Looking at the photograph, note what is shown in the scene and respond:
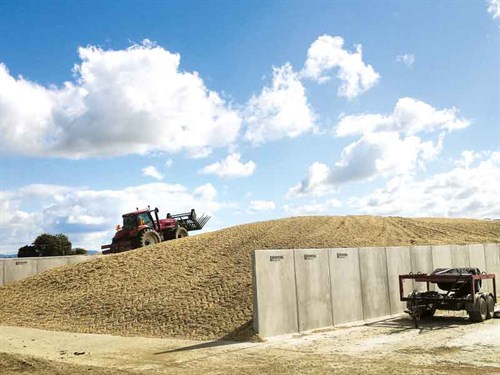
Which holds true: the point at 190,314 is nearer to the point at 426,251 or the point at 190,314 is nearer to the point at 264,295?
the point at 264,295

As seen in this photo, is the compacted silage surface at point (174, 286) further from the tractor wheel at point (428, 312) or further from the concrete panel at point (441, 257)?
the tractor wheel at point (428, 312)

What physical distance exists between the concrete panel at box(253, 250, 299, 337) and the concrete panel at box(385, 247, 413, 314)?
5253 mm

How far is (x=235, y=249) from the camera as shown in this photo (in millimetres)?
24969

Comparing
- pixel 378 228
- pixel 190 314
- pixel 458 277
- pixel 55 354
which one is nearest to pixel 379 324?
pixel 458 277

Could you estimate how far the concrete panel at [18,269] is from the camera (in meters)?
26.5

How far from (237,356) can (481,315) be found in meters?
8.16

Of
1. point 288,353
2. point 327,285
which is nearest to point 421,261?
point 327,285

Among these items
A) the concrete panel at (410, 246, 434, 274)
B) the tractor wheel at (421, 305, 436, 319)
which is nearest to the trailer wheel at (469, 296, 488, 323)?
the tractor wheel at (421, 305, 436, 319)

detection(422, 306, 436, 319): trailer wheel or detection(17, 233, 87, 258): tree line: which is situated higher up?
detection(17, 233, 87, 258): tree line

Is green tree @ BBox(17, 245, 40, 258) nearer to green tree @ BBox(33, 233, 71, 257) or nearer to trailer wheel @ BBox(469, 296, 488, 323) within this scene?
green tree @ BBox(33, 233, 71, 257)

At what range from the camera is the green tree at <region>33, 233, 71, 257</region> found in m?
67.4

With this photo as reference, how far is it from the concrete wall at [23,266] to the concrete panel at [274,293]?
54.6 feet

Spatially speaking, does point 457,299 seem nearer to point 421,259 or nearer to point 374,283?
point 374,283

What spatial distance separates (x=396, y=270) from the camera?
20.0 meters
